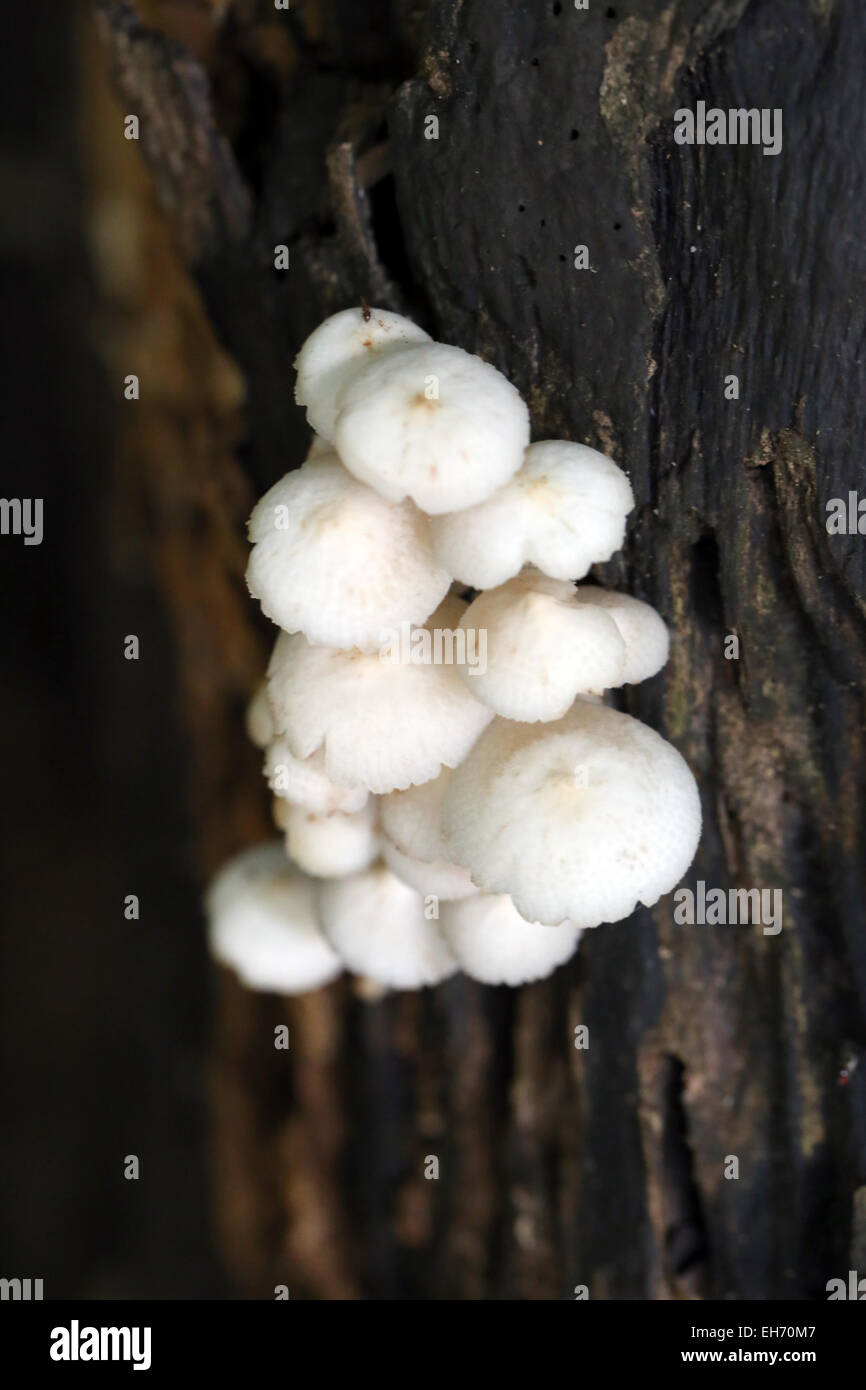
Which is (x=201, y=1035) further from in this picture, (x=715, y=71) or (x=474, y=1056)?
(x=715, y=71)

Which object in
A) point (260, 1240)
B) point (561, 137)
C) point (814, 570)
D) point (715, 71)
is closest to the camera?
point (715, 71)

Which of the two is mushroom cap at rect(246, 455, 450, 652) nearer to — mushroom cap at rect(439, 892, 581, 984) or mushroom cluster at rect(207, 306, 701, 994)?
mushroom cluster at rect(207, 306, 701, 994)

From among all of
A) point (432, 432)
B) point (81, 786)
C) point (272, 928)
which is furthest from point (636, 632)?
point (81, 786)

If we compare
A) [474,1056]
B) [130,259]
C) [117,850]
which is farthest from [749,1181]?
[130,259]

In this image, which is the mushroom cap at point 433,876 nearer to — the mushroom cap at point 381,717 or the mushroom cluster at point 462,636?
the mushroom cluster at point 462,636

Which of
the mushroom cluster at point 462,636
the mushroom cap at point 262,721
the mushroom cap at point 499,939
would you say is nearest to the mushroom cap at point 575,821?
the mushroom cluster at point 462,636

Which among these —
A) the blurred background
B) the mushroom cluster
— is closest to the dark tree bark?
the mushroom cluster

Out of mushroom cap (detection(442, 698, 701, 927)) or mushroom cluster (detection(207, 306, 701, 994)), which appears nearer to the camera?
mushroom cluster (detection(207, 306, 701, 994))
